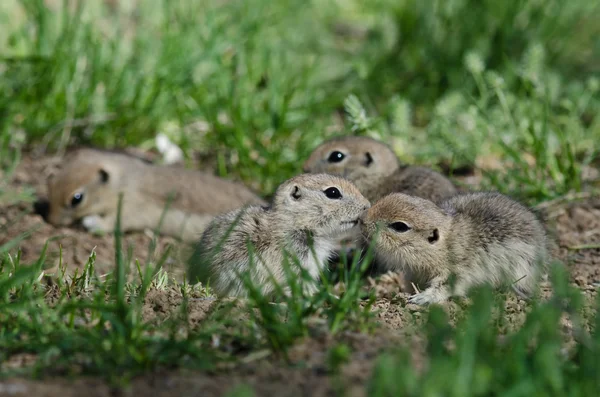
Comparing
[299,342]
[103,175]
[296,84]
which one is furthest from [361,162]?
[299,342]

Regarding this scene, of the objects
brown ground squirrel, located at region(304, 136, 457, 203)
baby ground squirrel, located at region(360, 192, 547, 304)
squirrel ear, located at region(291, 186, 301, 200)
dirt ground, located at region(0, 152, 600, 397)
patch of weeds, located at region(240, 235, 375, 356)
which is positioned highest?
brown ground squirrel, located at region(304, 136, 457, 203)

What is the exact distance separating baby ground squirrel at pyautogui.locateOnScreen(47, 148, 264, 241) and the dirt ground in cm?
23

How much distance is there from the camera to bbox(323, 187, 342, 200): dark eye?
5.54 metres

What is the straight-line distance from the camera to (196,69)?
319 inches

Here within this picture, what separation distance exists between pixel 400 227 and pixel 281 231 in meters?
0.74

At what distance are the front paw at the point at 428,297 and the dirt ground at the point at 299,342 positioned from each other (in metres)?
0.07

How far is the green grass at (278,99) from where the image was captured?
4.07 m

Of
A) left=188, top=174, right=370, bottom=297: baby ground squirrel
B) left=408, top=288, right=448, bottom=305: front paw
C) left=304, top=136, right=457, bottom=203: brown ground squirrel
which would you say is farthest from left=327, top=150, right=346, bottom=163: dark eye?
left=408, top=288, right=448, bottom=305: front paw

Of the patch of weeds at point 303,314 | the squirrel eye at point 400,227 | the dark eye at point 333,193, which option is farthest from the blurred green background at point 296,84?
the patch of weeds at point 303,314

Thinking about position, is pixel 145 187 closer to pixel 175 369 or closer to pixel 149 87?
pixel 149 87

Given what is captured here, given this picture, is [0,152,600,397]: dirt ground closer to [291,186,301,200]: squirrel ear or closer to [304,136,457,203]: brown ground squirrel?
[291,186,301,200]: squirrel ear

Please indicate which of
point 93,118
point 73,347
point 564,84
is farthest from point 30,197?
point 564,84

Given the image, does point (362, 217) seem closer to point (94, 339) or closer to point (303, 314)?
point (303, 314)

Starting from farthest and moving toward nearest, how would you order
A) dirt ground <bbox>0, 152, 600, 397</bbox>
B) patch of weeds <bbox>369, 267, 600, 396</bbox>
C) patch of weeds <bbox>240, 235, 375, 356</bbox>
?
patch of weeds <bbox>240, 235, 375, 356</bbox>, dirt ground <bbox>0, 152, 600, 397</bbox>, patch of weeds <bbox>369, 267, 600, 396</bbox>
